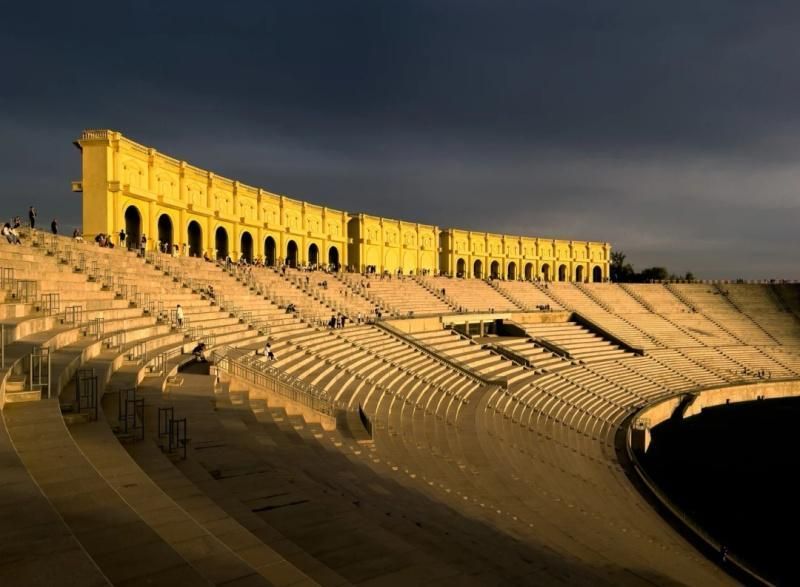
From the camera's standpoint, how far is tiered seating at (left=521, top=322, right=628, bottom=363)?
32.1 m

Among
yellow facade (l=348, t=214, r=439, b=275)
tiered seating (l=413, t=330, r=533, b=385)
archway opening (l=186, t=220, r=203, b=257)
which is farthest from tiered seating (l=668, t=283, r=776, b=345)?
archway opening (l=186, t=220, r=203, b=257)

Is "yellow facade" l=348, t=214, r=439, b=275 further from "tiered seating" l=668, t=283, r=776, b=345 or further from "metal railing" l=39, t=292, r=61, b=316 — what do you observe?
"metal railing" l=39, t=292, r=61, b=316

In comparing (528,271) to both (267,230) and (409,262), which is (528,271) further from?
(267,230)

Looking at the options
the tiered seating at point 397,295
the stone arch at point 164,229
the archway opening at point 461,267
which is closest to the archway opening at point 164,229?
the stone arch at point 164,229

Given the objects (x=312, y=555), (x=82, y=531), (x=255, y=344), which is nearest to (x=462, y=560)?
(x=312, y=555)

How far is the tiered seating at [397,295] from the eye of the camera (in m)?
32.5

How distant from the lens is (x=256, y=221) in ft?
123

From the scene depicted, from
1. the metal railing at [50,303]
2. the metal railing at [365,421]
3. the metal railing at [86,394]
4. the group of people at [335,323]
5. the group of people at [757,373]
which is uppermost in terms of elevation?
the metal railing at [50,303]

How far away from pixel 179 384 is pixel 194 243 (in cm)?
2534

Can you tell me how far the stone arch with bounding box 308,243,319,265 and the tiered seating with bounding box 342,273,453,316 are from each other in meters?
8.71

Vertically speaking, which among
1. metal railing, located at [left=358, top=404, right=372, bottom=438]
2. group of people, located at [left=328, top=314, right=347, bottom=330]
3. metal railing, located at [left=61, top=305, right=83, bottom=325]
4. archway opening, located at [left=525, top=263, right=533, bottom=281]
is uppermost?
archway opening, located at [left=525, top=263, right=533, bottom=281]

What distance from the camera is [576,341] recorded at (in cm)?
3447

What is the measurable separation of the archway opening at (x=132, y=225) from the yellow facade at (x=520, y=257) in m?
34.5

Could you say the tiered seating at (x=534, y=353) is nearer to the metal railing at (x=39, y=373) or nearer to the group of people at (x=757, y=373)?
the group of people at (x=757, y=373)
